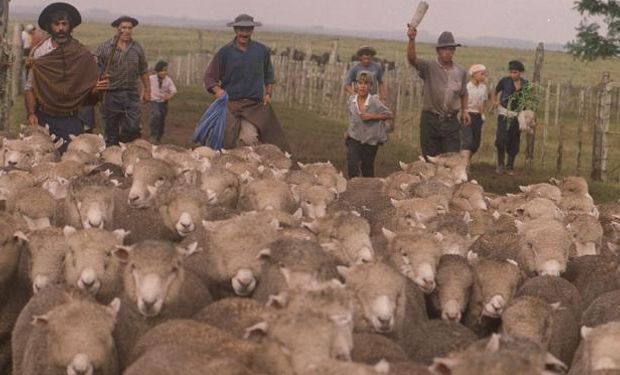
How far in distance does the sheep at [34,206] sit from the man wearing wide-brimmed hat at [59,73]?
5.54m

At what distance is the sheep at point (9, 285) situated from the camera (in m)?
8.59

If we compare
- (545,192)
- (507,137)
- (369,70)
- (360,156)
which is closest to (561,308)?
(545,192)

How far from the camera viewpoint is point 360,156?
56.4ft

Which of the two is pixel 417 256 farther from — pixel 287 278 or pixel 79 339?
pixel 79 339

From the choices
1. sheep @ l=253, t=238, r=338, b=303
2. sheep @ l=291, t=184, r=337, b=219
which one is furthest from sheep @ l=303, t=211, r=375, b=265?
sheep @ l=291, t=184, r=337, b=219

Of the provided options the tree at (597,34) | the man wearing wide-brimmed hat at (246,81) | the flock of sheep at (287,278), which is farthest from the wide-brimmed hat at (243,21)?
the tree at (597,34)

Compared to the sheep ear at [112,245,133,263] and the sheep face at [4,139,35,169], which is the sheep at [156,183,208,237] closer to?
the sheep ear at [112,245,133,263]

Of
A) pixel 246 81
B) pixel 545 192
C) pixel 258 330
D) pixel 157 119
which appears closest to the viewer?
pixel 258 330

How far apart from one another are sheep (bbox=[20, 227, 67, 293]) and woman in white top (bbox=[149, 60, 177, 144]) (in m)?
17.9

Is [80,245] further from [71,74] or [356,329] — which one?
[71,74]

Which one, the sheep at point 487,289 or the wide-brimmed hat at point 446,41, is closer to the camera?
the sheep at point 487,289

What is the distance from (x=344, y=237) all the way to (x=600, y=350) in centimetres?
284

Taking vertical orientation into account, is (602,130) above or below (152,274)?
below

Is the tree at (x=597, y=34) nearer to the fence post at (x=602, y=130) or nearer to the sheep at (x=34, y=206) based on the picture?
the fence post at (x=602, y=130)
